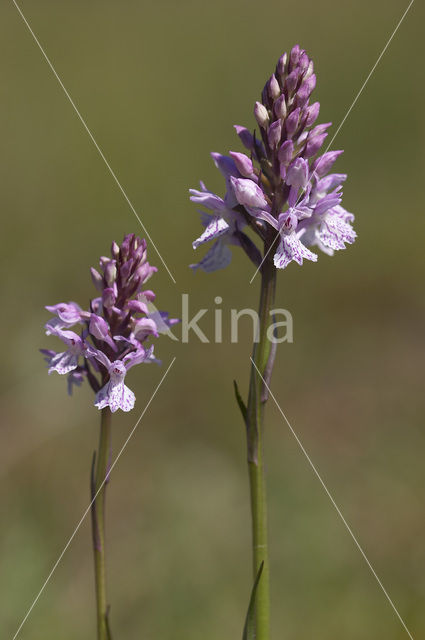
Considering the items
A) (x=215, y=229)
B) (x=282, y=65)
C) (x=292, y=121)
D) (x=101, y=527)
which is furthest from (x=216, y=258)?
(x=101, y=527)

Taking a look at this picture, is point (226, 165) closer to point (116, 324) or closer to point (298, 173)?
point (298, 173)

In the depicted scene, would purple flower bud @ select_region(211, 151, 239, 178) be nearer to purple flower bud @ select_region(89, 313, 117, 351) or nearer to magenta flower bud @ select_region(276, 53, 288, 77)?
magenta flower bud @ select_region(276, 53, 288, 77)

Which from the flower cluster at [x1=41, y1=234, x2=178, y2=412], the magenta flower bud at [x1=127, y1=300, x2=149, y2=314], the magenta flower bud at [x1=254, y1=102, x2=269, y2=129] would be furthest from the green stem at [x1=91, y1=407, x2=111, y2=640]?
the magenta flower bud at [x1=254, y1=102, x2=269, y2=129]

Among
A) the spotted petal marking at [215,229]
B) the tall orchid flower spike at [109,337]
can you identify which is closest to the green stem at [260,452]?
the spotted petal marking at [215,229]

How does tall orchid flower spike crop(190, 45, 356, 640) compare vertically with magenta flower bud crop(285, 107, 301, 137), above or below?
below

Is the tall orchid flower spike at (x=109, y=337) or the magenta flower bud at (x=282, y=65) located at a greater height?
the magenta flower bud at (x=282, y=65)

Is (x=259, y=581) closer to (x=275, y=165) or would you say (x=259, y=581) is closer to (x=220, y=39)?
(x=275, y=165)

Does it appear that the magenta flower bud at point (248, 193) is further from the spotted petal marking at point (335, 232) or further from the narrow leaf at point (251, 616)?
the narrow leaf at point (251, 616)
